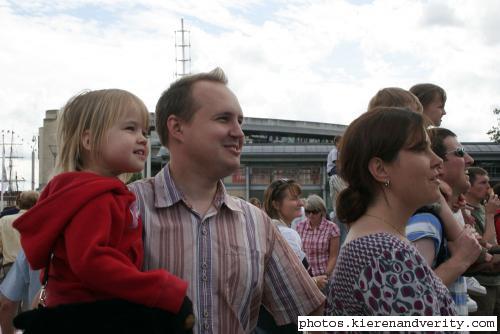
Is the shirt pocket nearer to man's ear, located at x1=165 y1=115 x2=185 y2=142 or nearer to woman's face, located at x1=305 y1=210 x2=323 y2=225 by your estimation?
man's ear, located at x1=165 y1=115 x2=185 y2=142

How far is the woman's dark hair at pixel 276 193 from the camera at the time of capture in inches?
277

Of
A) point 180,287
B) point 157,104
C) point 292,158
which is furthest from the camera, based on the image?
point 292,158

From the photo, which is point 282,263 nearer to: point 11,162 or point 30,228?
Result: point 30,228

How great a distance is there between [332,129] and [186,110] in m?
74.5

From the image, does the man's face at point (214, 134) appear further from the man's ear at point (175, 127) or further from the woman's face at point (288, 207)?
the woman's face at point (288, 207)

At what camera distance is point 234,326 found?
105 inches

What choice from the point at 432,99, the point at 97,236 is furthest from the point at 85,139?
the point at 432,99

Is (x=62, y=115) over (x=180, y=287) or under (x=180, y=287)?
over

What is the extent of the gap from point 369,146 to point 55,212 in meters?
1.29

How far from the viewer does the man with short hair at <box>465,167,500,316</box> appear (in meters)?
5.92

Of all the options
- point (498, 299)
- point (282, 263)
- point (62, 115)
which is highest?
point (62, 115)

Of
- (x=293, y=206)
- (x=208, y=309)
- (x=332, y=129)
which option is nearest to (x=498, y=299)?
(x=293, y=206)

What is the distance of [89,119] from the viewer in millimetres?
2570

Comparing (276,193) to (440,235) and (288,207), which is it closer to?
(288,207)
